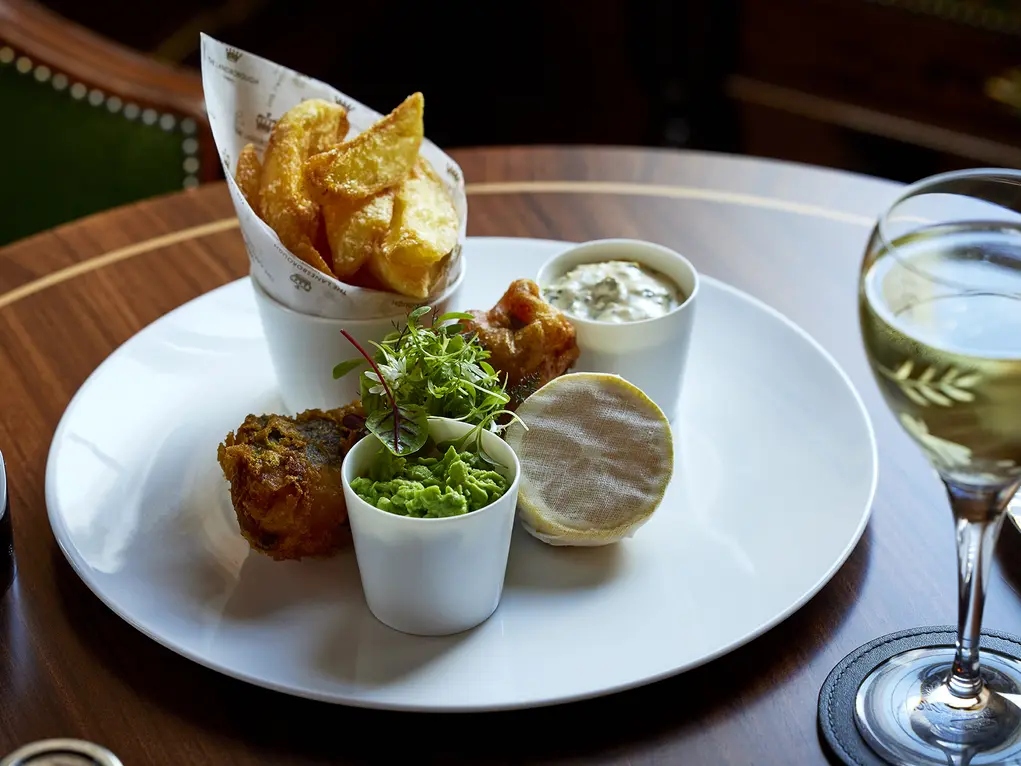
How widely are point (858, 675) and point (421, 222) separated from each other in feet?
2.54

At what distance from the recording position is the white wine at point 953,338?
90cm

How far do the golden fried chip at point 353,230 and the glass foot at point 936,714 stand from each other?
78cm

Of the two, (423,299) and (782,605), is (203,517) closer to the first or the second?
(423,299)

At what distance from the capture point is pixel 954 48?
383cm

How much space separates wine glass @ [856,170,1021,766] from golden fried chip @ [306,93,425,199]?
2.47ft

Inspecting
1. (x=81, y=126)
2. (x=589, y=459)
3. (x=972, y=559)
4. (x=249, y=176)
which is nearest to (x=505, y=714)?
(x=589, y=459)

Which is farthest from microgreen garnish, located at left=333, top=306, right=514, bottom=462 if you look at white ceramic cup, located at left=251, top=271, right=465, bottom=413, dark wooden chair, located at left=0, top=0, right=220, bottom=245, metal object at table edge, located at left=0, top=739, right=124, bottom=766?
dark wooden chair, located at left=0, top=0, right=220, bottom=245

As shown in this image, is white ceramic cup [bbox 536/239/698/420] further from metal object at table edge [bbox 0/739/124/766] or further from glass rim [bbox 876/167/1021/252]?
metal object at table edge [bbox 0/739/124/766]

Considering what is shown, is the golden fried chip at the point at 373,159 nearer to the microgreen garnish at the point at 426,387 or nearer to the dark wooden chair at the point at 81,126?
the microgreen garnish at the point at 426,387

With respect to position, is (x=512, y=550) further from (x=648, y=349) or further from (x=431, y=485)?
(x=648, y=349)

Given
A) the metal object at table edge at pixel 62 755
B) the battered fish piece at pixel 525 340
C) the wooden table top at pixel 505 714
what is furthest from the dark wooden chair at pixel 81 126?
the metal object at table edge at pixel 62 755

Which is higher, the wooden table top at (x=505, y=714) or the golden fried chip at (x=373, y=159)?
the golden fried chip at (x=373, y=159)

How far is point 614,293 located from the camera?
1.65 metres

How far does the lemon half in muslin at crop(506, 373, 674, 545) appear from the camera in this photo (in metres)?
1.35
